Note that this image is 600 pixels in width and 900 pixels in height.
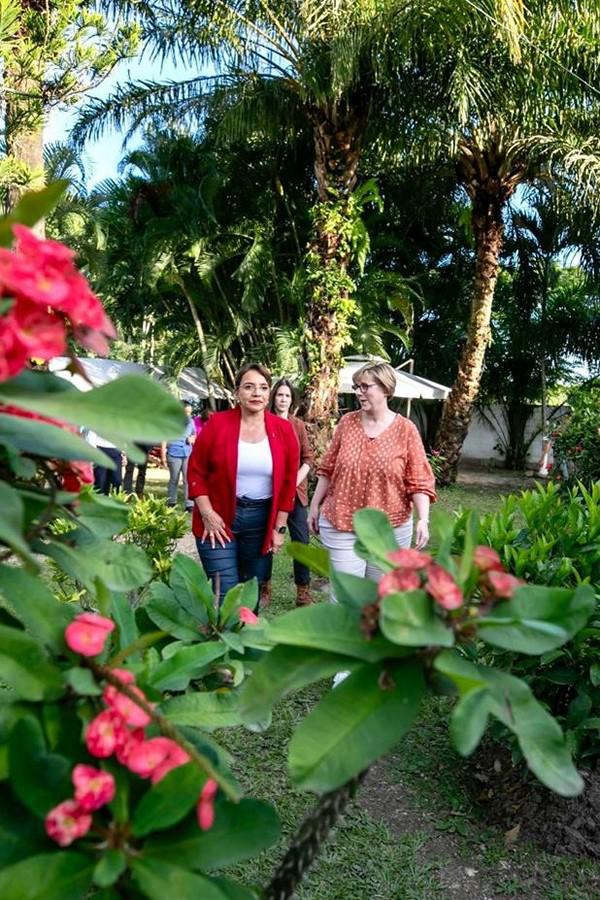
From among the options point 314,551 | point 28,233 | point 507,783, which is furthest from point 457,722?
point 507,783

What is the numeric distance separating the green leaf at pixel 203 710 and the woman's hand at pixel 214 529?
2.98 m

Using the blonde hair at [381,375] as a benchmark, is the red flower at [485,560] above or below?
below

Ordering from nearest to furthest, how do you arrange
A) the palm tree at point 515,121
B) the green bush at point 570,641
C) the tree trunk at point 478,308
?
the green bush at point 570,641 < the palm tree at point 515,121 < the tree trunk at point 478,308

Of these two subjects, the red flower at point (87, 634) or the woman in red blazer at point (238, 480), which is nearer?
the red flower at point (87, 634)

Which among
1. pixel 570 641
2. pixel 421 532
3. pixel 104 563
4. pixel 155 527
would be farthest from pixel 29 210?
pixel 155 527

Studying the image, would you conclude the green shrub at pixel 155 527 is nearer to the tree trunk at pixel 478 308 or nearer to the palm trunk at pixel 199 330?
the tree trunk at pixel 478 308

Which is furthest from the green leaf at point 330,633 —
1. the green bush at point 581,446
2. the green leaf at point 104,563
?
the green bush at point 581,446

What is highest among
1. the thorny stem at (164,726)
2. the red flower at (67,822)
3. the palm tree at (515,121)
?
the palm tree at (515,121)

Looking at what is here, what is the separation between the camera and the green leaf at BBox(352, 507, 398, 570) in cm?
97

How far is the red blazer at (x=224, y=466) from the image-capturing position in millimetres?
4230

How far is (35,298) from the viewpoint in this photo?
0.77 metres

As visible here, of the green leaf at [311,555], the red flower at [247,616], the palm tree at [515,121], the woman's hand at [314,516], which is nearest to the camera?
the green leaf at [311,555]

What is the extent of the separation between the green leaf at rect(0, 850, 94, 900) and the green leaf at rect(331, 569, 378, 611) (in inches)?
15.6

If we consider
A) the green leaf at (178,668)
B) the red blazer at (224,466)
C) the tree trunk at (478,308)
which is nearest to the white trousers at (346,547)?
the red blazer at (224,466)
